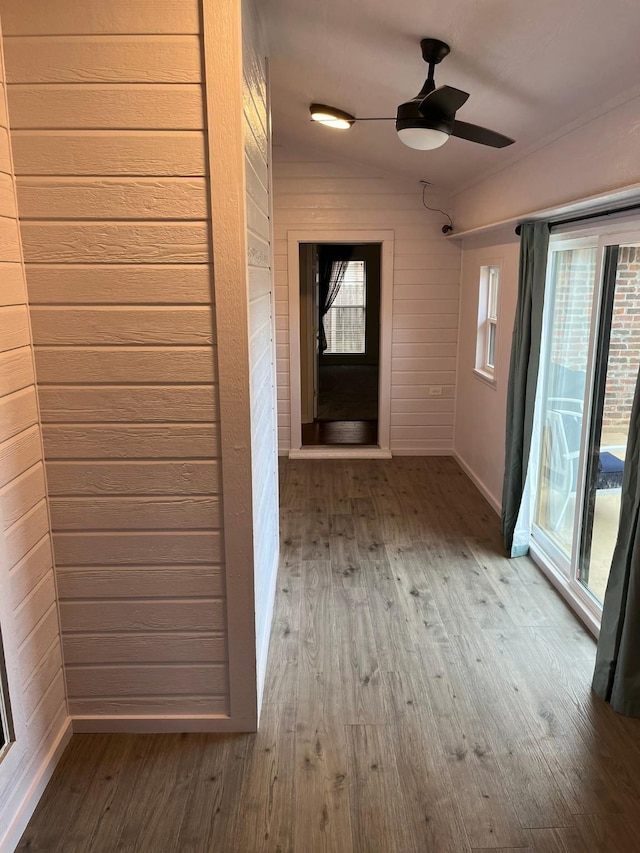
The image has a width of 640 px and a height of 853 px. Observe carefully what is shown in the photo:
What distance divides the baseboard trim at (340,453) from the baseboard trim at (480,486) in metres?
0.73

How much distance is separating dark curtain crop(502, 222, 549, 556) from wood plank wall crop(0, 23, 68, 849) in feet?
9.23

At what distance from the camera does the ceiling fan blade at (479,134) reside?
109 inches

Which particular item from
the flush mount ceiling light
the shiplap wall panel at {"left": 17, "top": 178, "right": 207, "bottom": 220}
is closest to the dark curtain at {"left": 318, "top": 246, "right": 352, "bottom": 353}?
the flush mount ceiling light

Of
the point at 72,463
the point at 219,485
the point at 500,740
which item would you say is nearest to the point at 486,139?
the point at 219,485

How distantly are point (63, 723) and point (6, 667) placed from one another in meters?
0.61

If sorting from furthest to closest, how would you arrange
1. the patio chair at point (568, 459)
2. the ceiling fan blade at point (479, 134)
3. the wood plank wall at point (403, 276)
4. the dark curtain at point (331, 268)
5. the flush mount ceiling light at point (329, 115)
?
1. the dark curtain at point (331, 268)
2. the wood plank wall at point (403, 276)
3. the flush mount ceiling light at point (329, 115)
4. the patio chair at point (568, 459)
5. the ceiling fan blade at point (479, 134)

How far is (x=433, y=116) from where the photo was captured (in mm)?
2637

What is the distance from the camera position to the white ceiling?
2256mm

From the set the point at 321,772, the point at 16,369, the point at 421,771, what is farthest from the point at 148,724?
the point at 16,369

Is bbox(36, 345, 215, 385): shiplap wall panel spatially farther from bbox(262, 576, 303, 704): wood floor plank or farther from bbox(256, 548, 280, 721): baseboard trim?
bbox(262, 576, 303, 704): wood floor plank

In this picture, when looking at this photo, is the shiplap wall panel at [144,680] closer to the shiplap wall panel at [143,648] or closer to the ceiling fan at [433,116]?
the shiplap wall panel at [143,648]

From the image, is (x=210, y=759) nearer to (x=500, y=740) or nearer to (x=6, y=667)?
(x=6, y=667)

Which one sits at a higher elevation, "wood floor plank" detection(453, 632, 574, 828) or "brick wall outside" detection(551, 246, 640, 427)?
"brick wall outside" detection(551, 246, 640, 427)

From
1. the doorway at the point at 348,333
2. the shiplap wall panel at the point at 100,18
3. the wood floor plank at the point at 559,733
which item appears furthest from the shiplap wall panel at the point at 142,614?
the doorway at the point at 348,333
